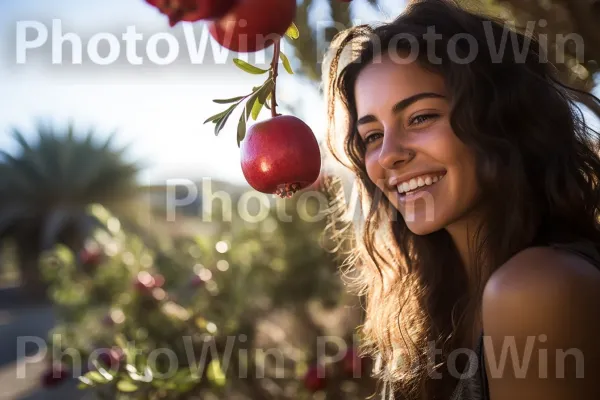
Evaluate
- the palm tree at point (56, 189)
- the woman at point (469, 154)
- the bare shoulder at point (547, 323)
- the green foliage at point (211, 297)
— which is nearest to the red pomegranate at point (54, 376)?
the green foliage at point (211, 297)

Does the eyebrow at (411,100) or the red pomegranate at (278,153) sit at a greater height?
the eyebrow at (411,100)

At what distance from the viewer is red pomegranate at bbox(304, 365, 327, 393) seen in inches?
106

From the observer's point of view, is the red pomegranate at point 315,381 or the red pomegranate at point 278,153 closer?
the red pomegranate at point 278,153

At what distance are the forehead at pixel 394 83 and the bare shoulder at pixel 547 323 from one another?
0.51 metres

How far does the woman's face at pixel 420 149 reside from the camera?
1.24 m

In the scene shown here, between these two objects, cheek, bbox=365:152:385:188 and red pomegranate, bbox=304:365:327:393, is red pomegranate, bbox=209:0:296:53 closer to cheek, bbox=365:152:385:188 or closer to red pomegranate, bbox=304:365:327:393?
cheek, bbox=365:152:385:188

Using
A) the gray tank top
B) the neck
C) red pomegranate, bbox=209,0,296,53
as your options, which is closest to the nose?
the neck

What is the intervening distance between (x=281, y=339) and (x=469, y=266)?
307cm

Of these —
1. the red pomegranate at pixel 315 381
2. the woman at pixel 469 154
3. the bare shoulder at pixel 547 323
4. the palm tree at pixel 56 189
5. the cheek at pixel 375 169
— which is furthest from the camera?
the palm tree at pixel 56 189

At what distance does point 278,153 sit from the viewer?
0.72m

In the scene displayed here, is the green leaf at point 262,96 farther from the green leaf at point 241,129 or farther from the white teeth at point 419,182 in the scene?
the white teeth at point 419,182

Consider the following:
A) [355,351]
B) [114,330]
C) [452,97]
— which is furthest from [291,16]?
[114,330]

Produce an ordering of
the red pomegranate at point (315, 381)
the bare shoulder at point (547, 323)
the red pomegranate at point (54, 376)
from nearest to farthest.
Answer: the bare shoulder at point (547, 323), the red pomegranate at point (315, 381), the red pomegranate at point (54, 376)

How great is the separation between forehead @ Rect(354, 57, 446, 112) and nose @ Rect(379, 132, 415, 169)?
0.28 ft
